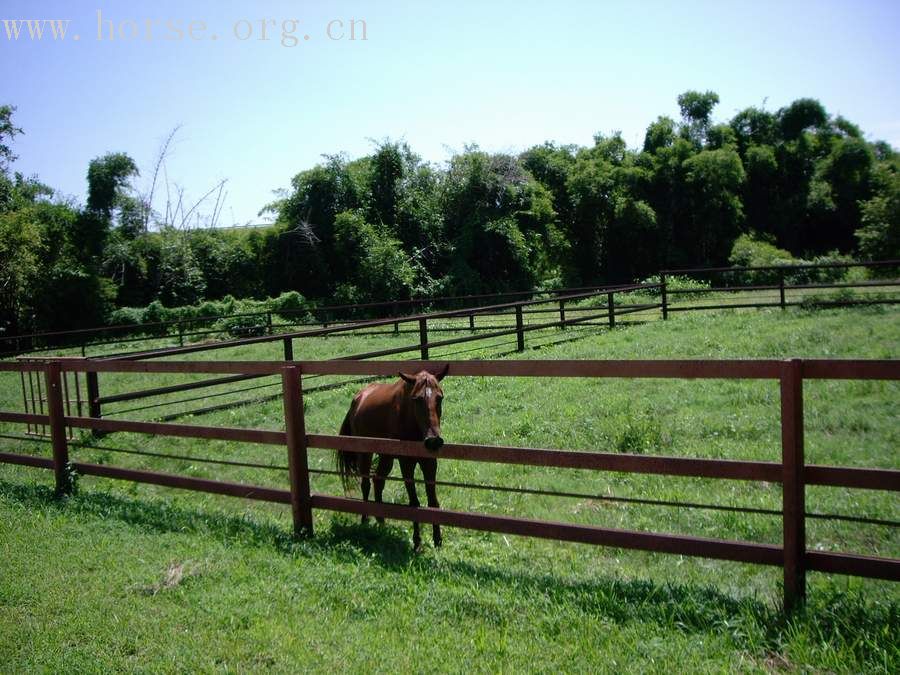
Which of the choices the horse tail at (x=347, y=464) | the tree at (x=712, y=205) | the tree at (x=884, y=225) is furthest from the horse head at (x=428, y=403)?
the tree at (x=712, y=205)

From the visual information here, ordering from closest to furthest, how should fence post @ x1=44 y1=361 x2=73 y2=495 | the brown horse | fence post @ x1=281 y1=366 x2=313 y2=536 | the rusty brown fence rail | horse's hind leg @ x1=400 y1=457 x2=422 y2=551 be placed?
the rusty brown fence rail < the brown horse < horse's hind leg @ x1=400 y1=457 x2=422 y2=551 < fence post @ x1=281 y1=366 x2=313 y2=536 < fence post @ x1=44 y1=361 x2=73 y2=495

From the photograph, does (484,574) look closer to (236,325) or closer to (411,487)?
(411,487)

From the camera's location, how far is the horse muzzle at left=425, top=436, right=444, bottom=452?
14.1 feet

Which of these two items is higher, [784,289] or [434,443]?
[784,289]

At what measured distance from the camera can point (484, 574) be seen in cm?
421

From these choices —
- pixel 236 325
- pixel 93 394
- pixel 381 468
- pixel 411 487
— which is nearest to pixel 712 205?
pixel 236 325

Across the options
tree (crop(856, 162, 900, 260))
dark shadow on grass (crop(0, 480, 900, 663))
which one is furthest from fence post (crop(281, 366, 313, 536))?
tree (crop(856, 162, 900, 260))

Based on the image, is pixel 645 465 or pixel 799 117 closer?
pixel 645 465

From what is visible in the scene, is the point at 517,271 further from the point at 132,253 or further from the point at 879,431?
the point at 879,431

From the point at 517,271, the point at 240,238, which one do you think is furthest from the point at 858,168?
the point at 240,238

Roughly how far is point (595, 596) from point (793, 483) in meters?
1.20

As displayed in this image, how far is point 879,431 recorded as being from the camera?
662 cm

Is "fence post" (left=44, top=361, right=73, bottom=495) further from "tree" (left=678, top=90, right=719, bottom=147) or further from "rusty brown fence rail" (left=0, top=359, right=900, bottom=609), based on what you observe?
"tree" (left=678, top=90, right=719, bottom=147)

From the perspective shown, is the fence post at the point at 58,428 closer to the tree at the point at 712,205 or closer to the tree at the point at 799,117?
the tree at the point at 712,205
